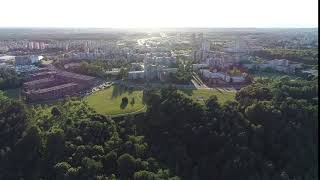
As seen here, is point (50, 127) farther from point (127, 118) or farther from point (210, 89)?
point (210, 89)

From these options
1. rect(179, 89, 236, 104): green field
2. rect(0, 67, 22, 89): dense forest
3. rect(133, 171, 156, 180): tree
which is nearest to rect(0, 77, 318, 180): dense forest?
rect(133, 171, 156, 180): tree

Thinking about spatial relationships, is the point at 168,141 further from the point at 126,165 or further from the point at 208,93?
the point at 208,93

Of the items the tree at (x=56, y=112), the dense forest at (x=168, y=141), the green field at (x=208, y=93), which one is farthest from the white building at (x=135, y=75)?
the tree at (x=56, y=112)

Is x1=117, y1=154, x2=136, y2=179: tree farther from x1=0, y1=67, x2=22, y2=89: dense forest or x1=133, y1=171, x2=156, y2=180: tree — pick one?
x1=0, y1=67, x2=22, y2=89: dense forest

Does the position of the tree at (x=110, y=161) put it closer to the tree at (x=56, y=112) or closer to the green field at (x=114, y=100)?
the green field at (x=114, y=100)

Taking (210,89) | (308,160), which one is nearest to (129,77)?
(210,89)

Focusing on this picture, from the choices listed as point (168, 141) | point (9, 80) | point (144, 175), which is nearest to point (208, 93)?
point (168, 141)
